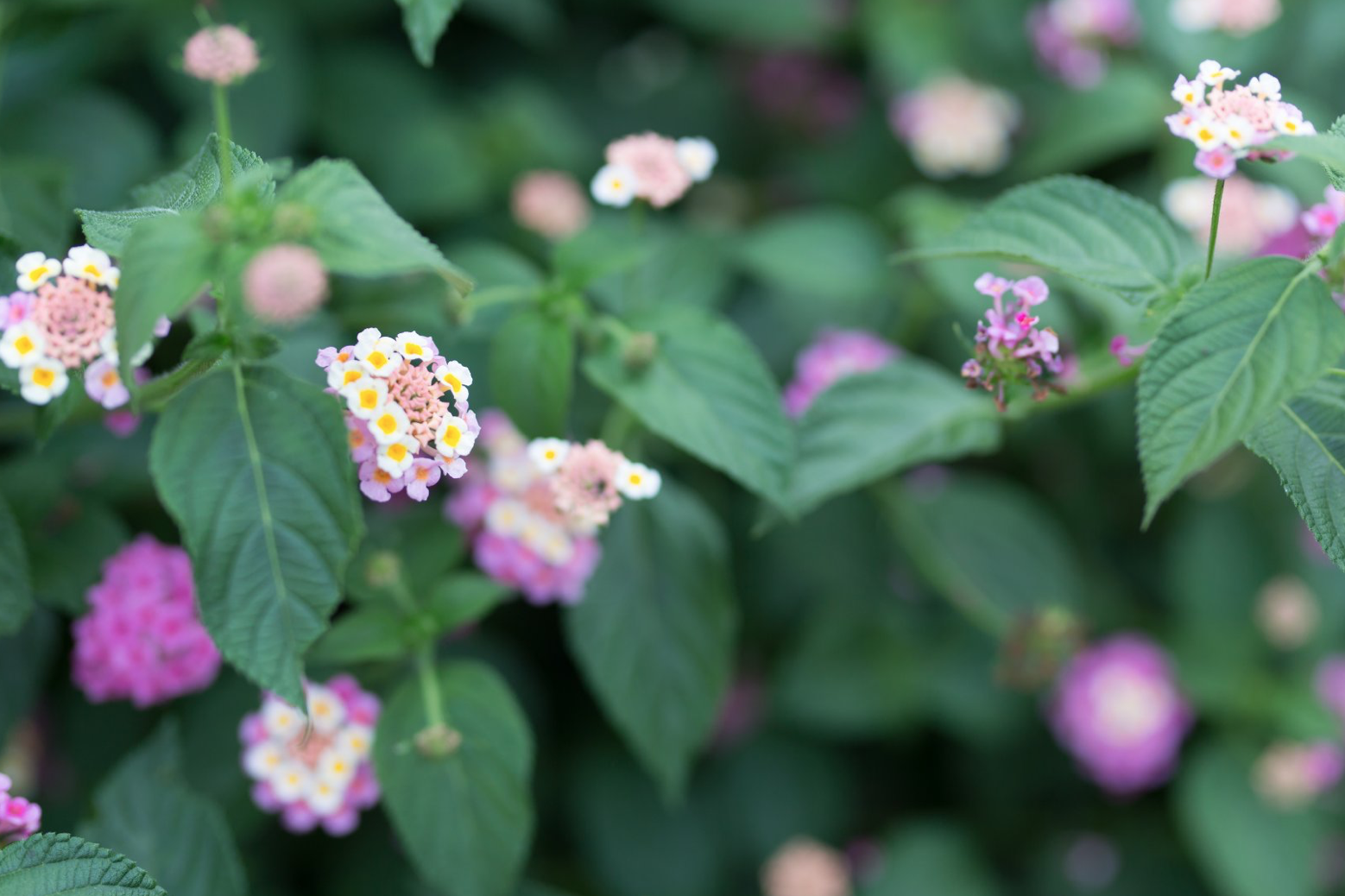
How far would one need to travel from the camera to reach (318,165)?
36.4 inches

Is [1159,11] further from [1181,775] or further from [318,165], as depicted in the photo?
[318,165]

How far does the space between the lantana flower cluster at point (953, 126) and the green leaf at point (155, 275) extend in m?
1.48

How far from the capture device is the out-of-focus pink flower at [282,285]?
77 centimetres

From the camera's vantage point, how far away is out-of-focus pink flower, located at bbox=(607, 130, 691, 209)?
134 cm

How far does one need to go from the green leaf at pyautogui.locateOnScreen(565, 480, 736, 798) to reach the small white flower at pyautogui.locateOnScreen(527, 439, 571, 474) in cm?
29

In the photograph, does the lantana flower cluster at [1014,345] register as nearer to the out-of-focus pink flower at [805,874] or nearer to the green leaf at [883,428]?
the green leaf at [883,428]

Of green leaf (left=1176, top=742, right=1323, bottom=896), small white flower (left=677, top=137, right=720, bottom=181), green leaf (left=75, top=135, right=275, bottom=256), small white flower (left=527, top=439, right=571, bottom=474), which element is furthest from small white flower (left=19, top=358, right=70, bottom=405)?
green leaf (left=1176, top=742, right=1323, bottom=896)

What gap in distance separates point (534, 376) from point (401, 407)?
287 mm

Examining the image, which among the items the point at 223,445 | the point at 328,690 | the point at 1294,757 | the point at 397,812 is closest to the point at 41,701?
the point at 328,690

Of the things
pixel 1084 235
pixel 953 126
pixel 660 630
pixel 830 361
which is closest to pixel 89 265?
pixel 660 630

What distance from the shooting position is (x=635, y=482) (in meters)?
1.15

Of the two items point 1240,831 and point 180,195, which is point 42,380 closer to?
point 180,195

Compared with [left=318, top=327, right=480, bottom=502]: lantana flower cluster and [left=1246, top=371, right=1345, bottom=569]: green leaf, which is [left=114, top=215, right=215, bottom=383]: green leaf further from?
[left=1246, top=371, right=1345, bottom=569]: green leaf

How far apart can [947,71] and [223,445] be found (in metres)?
1.60
